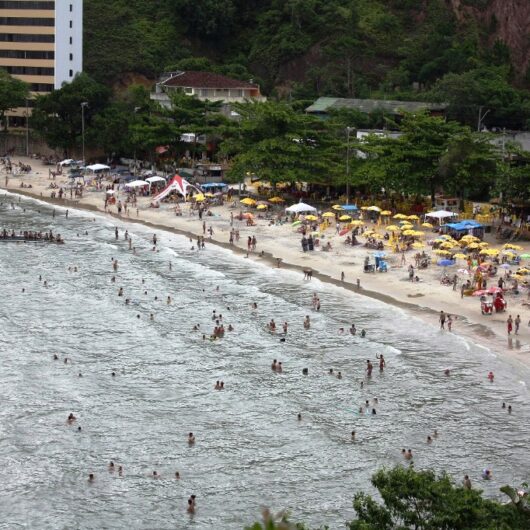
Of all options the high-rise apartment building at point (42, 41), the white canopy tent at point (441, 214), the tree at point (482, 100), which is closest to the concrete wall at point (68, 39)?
the high-rise apartment building at point (42, 41)

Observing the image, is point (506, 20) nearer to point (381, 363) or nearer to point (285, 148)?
point (285, 148)

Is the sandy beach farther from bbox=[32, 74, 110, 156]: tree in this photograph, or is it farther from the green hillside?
the green hillside

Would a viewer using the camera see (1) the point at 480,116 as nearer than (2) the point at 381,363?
No

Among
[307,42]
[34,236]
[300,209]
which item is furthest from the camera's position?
[307,42]

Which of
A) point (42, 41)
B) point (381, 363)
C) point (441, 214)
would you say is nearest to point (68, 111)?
point (42, 41)

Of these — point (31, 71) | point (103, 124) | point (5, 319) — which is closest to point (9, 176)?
point (103, 124)

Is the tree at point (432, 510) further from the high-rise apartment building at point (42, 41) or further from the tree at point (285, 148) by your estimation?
the high-rise apartment building at point (42, 41)
